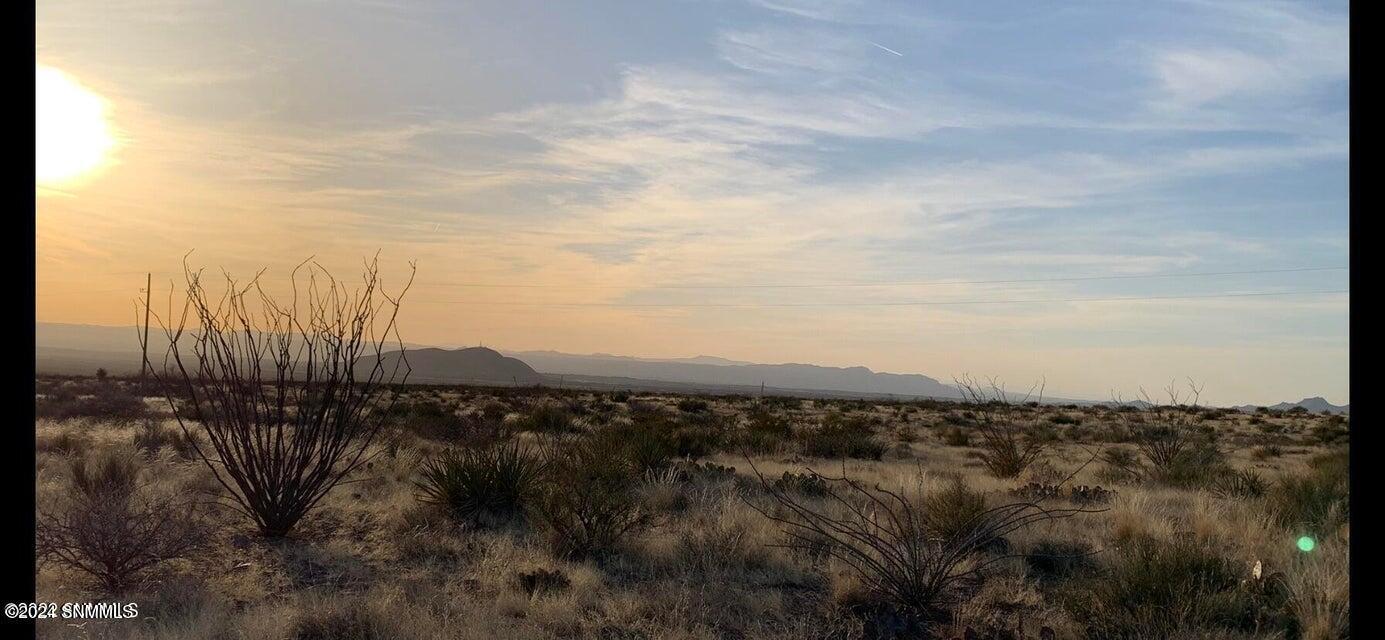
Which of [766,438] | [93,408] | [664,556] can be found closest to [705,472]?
[664,556]

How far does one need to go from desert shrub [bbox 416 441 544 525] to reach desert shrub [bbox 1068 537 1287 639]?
5.90 m

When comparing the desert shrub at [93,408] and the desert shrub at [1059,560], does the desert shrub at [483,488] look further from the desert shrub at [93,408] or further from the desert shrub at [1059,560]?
the desert shrub at [93,408]

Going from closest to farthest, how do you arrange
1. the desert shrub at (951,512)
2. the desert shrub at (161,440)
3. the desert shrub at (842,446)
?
the desert shrub at (951,512) → the desert shrub at (161,440) → the desert shrub at (842,446)

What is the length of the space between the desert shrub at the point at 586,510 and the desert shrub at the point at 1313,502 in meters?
7.30

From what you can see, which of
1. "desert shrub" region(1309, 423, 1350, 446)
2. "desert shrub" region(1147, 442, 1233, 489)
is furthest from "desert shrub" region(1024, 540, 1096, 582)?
"desert shrub" region(1309, 423, 1350, 446)

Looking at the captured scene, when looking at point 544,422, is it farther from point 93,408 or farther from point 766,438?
point 93,408

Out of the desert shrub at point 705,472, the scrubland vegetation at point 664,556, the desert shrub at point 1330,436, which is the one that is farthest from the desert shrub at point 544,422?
the desert shrub at point 1330,436

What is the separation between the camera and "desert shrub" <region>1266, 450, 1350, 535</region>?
8.82 metres

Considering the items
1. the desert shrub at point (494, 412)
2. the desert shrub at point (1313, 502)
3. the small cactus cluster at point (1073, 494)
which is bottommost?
the desert shrub at point (494, 412)

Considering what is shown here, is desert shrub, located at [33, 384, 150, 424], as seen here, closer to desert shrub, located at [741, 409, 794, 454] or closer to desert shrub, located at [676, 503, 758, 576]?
desert shrub, located at [741, 409, 794, 454]

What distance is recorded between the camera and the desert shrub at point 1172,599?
5.67 m

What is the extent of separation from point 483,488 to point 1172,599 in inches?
278
